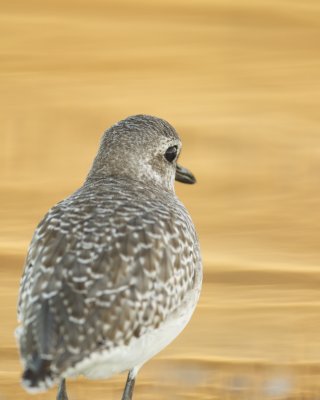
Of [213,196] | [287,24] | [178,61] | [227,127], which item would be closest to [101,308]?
[213,196]

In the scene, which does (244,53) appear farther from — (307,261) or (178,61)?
(307,261)

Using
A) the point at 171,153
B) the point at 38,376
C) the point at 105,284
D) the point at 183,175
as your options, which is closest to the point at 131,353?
the point at 105,284

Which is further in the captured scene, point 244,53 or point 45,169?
point 244,53

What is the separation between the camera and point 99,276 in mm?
7621

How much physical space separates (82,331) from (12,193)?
6777 mm

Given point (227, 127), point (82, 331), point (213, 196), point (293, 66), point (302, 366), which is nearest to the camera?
point (82, 331)

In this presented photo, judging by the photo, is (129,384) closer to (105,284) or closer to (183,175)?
(105,284)

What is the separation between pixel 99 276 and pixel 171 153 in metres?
1.80

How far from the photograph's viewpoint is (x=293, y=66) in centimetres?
1711

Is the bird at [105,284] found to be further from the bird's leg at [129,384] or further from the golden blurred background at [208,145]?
the golden blurred background at [208,145]

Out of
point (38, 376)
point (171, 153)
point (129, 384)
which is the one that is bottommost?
point (129, 384)

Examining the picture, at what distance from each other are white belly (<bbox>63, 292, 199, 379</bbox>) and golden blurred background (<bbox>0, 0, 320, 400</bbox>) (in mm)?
1553

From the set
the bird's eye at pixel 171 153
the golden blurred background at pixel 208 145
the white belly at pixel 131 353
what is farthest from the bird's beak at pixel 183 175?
the white belly at pixel 131 353

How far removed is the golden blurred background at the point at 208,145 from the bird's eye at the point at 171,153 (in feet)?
4.91
